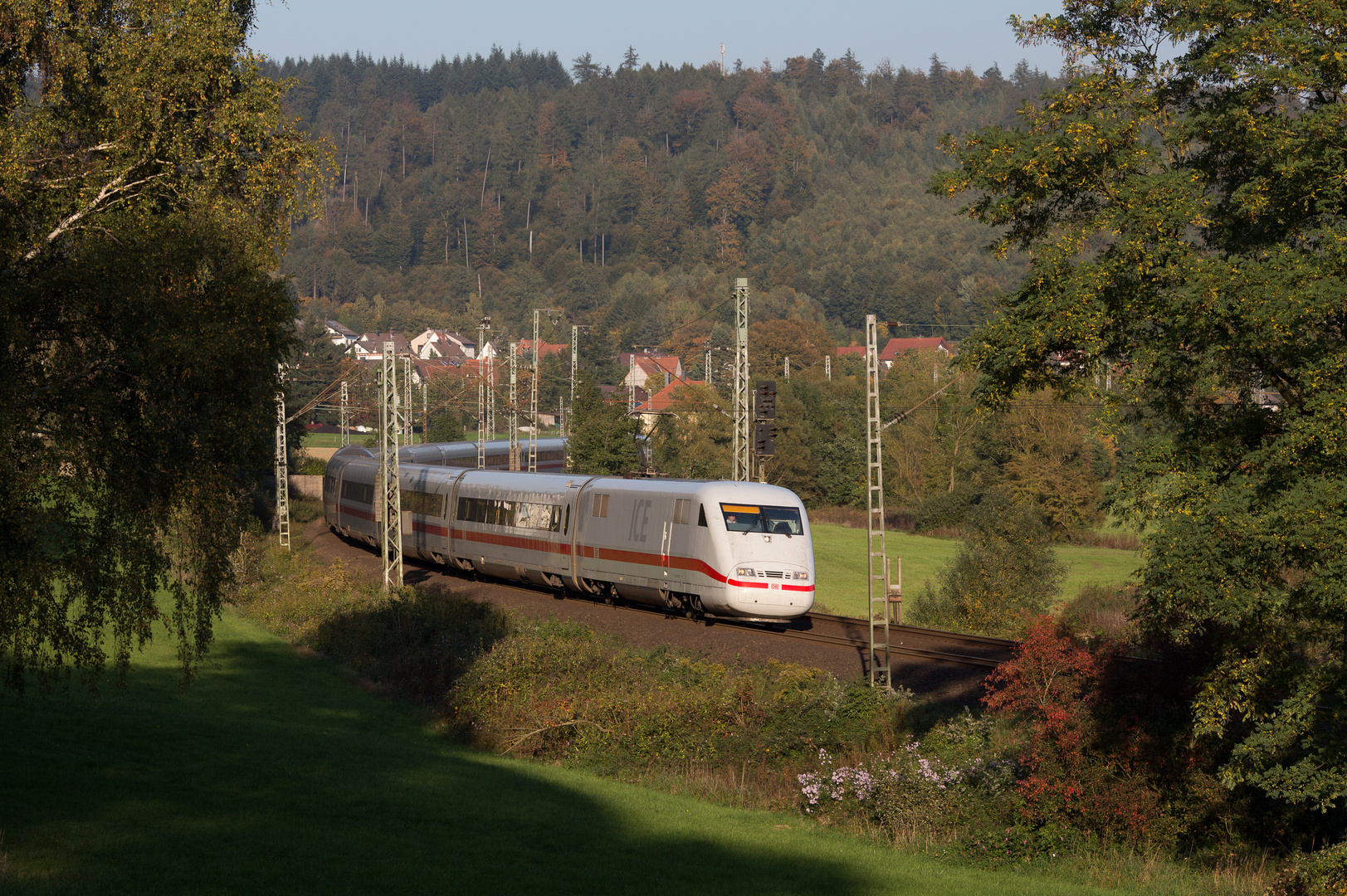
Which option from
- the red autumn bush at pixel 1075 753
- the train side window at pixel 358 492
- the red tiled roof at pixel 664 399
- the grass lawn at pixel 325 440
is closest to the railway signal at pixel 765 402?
the red autumn bush at pixel 1075 753

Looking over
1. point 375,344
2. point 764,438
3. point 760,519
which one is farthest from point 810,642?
point 375,344

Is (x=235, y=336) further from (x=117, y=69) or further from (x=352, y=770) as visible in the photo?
(x=352, y=770)

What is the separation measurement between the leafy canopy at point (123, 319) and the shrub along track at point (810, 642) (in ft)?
41.0

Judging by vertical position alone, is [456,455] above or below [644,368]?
below

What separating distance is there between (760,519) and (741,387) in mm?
8239

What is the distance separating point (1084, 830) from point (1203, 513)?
4.50 metres

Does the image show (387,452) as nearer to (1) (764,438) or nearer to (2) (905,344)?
(1) (764,438)

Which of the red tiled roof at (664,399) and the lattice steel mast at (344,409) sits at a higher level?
the red tiled roof at (664,399)

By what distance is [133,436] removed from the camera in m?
12.6

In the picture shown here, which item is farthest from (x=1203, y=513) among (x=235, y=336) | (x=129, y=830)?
(x=129, y=830)

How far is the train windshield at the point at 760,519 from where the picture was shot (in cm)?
2600

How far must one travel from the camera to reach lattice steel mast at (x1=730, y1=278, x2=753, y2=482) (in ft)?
105

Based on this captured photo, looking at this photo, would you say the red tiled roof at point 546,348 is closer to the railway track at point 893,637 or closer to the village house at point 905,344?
the village house at point 905,344

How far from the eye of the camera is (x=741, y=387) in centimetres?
3378
